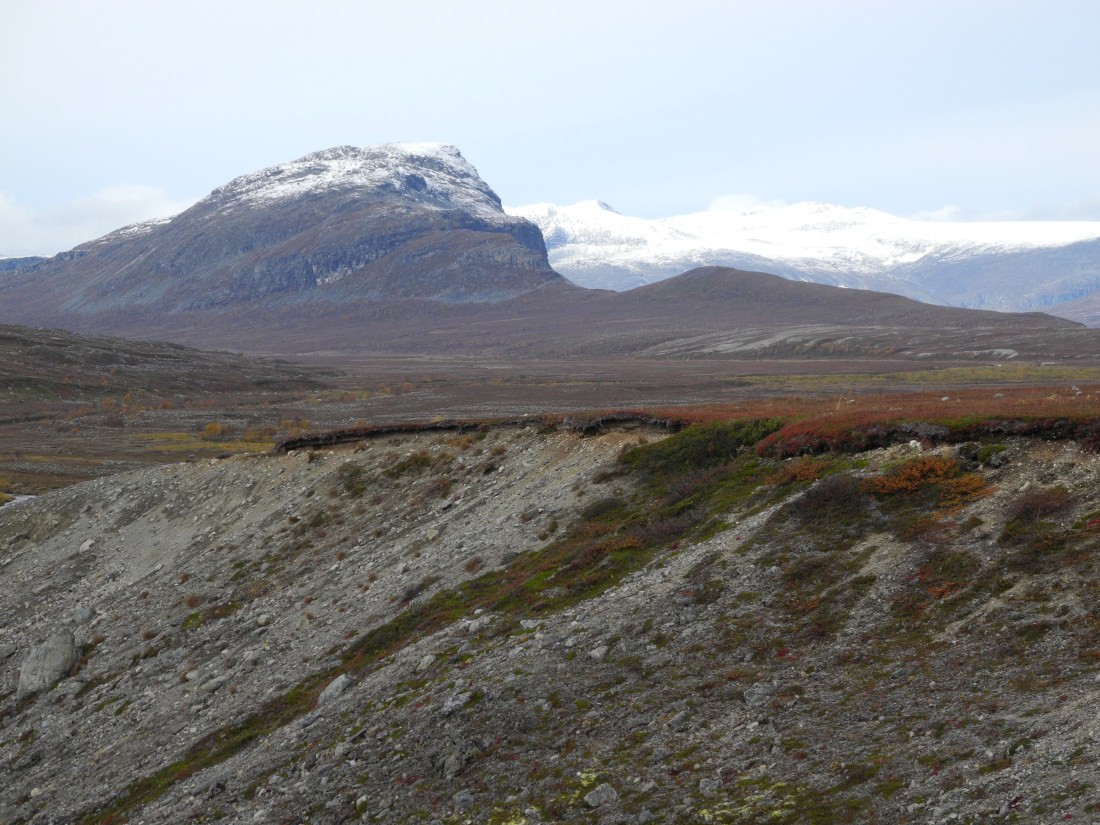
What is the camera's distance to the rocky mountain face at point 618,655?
538 inches

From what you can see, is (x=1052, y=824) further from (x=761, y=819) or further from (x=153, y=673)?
(x=153, y=673)

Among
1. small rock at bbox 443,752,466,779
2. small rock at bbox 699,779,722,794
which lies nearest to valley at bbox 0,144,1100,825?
small rock at bbox 699,779,722,794

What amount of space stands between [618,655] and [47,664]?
21.4 metres

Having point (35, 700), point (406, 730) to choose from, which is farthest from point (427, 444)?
point (406, 730)

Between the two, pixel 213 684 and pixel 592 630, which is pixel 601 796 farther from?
pixel 213 684

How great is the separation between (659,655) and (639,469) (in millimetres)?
13557

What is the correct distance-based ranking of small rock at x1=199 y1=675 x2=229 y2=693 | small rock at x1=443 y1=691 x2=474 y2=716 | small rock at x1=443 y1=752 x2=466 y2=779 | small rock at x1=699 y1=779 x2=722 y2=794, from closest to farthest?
small rock at x1=699 y1=779 x2=722 y2=794
small rock at x1=443 y1=752 x2=466 y2=779
small rock at x1=443 y1=691 x2=474 y2=716
small rock at x1=199 y1=675 x2=229 y2=693

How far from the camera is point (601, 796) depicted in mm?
14109

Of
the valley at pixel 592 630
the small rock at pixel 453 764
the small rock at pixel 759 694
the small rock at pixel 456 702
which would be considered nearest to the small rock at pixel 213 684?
the valley at pixel 592 630

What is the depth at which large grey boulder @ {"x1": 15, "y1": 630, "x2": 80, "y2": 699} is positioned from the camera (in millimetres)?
29234

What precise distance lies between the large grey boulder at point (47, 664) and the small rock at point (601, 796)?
74.4 ft

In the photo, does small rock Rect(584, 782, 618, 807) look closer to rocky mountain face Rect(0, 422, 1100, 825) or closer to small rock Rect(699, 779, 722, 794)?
rocky mountain face Rect(0, 422, 1100, 825)

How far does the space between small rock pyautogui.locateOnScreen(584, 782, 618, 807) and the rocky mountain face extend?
22 cm

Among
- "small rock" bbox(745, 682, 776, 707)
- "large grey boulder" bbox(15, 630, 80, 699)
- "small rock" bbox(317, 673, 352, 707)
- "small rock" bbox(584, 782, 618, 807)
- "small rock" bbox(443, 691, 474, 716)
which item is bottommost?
"large grey boulder" bbox(15, 630, 80, 699)
